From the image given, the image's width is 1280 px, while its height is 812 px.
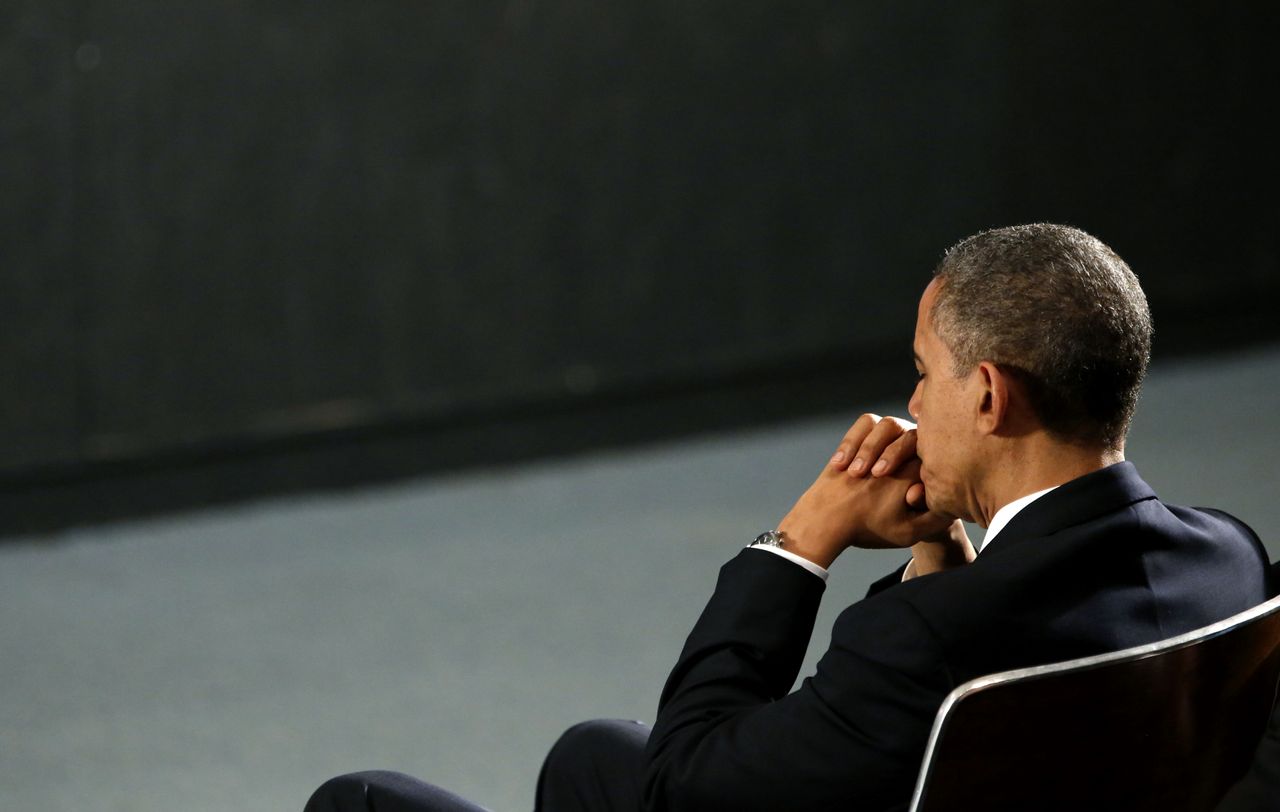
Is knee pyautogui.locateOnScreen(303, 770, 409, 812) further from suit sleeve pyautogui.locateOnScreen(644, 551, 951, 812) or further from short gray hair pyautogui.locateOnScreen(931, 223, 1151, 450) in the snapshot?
short gray hair pyautogui.locateOnScreen(931, 223, 1151, 450)

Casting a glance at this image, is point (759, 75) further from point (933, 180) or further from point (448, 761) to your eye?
point (448, 761)

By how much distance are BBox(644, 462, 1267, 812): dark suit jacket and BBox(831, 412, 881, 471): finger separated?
0.15 metres

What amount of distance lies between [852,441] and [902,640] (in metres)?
0.33

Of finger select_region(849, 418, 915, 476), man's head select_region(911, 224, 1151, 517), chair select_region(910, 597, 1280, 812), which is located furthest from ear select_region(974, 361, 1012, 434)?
chair select_region(910, 597, 1280, 812)

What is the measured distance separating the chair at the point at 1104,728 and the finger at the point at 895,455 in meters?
0.36

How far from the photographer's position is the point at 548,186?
4.90 m

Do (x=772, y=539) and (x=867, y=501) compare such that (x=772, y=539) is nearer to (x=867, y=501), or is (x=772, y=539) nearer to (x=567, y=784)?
(x=867, y=501)

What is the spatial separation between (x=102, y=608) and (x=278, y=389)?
1.12 m

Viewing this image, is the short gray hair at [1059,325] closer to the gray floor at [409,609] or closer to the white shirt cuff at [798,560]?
the white shirt cuff at [798,560]

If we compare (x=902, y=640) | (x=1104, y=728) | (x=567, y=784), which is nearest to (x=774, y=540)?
(x=902, y=640)

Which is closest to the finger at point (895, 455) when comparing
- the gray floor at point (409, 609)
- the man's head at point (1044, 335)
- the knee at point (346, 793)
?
the man's head at point (1044, 335)

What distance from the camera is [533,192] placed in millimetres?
4895

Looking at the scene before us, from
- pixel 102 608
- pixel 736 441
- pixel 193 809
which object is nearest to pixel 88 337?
pixel 102 608

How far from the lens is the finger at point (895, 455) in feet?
4.79
